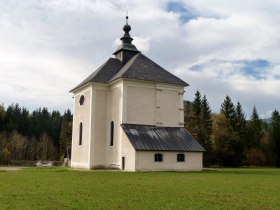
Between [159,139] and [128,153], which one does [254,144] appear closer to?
[159,139]

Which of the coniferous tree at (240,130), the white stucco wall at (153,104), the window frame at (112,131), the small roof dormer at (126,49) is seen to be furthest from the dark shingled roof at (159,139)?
the coniferous tree at (240,130)

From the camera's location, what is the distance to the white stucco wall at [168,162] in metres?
37.2

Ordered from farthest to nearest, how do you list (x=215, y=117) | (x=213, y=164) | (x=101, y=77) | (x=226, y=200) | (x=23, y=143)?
(x=23, y=143) → (x=215, y=117) → (x=213, y=164) → (x=101, y=77) → (x=226, y=200)

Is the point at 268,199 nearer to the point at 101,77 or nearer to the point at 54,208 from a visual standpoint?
the point at 54,208

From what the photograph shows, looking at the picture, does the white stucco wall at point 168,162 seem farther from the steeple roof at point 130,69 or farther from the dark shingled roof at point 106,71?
the dark shingled roof at point 106,71

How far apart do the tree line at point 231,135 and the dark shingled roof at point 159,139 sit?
25927mm

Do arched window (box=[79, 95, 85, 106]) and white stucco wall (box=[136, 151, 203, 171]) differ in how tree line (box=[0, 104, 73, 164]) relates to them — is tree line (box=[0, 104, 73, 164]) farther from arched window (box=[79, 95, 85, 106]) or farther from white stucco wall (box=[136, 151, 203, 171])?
white stucco wall (box=[136, 151, 203, 171])

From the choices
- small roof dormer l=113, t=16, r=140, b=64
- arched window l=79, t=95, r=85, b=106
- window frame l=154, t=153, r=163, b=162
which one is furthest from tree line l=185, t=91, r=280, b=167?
window frame l=154, t=153, r=163, b=162

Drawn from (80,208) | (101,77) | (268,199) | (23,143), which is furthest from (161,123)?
(23,143)

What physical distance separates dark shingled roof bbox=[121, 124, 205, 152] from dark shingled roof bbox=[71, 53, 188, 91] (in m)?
5.41

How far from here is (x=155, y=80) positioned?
4319 centimetres

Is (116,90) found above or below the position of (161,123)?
above

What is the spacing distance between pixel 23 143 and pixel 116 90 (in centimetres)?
5681

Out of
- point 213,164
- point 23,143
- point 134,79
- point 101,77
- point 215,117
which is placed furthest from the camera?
point 23,143
